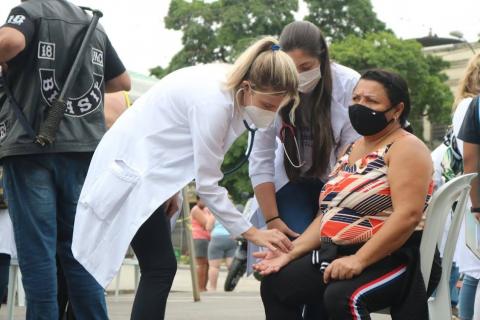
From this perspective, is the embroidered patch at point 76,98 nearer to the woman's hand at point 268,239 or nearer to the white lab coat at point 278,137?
the white lab coat at point 278,137

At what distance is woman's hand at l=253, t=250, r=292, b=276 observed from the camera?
428cm

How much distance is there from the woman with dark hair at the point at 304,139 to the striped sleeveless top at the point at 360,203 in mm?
664

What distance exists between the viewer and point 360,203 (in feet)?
13.4

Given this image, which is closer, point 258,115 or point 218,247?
point 258,115

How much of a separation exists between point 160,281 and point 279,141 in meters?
1.14

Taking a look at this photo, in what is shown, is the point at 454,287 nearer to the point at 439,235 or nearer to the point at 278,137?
the point at 278,137

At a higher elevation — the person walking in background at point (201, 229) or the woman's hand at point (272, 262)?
the woman's hand at point (272, 262)

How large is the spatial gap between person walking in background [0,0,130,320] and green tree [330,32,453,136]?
3966 cm

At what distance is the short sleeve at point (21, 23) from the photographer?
14.8 feet

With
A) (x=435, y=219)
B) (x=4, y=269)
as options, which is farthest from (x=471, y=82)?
(x=4, y=269)

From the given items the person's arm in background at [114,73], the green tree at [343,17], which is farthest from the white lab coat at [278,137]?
the green tree at [343,17]

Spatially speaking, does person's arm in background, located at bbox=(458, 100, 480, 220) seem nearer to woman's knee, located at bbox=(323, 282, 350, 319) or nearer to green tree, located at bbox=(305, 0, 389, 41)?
woman's knee, located at bbox=(323, 282, 350, 319)

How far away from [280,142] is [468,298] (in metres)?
1.98

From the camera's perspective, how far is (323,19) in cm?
4841
